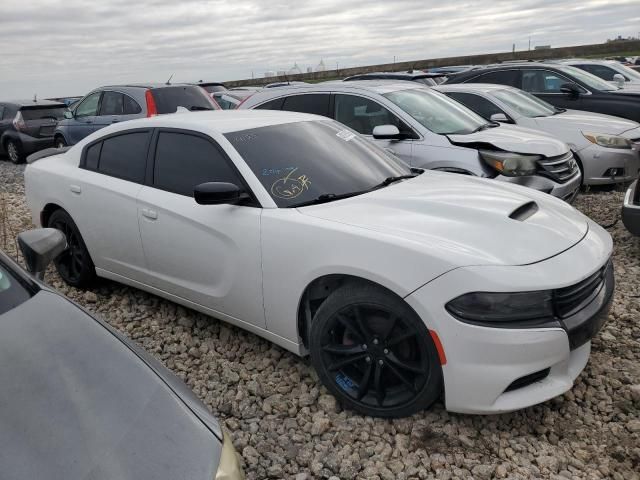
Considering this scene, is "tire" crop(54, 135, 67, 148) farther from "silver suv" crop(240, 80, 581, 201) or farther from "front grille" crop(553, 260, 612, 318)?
"front grille" crop(553, 260, 612, 318)

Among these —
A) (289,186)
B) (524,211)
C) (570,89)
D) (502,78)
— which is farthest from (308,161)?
(502,78)

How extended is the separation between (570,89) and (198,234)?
7849 millimetres

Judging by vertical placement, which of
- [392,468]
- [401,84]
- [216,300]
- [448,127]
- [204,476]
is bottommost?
[392,468]

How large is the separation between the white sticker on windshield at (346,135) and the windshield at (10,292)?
237cm

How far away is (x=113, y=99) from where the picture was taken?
10.4 meters

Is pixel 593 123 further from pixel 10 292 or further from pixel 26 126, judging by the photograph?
pixel 26 126

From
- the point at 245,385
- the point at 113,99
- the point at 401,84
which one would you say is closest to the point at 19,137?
the point at 113,99

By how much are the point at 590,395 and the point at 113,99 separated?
9.72 m

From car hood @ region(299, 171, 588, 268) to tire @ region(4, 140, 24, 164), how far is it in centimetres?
1257

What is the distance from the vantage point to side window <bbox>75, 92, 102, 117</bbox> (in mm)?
10938

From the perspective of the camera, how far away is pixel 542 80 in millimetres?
9688

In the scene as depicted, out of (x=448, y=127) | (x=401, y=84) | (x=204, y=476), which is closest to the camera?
(x=204, y=476)

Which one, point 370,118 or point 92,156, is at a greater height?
point 370,118

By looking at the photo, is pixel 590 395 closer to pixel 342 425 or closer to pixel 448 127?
pixel 342 425
